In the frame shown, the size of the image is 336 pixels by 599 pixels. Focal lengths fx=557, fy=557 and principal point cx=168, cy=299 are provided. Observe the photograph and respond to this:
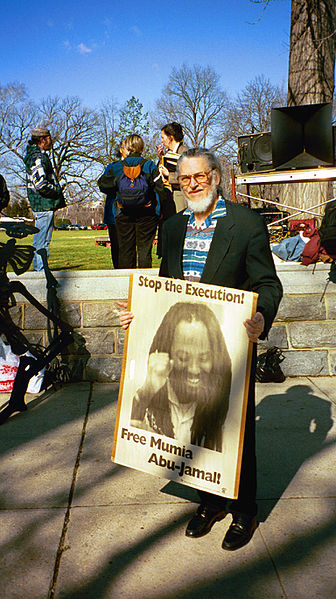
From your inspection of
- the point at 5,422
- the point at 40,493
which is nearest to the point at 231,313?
the point at 40,493

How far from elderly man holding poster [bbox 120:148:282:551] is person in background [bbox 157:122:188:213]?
3.68 m

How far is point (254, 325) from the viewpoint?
2486 mm

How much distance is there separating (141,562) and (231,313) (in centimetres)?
126

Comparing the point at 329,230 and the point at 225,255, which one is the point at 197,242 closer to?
the point at 225,255

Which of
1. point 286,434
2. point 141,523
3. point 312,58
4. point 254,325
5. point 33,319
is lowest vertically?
point 286,434

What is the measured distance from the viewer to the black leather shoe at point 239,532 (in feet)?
8.98

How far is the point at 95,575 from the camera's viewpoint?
2.56 m

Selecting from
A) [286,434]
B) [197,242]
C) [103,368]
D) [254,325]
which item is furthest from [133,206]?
[254,325]

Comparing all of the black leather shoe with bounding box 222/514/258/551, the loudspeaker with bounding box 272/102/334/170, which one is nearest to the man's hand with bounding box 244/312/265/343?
the black leather shoe with bounding box 222/514/258/551

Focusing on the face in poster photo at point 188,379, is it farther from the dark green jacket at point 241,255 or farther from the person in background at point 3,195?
the person in background at point 3,195

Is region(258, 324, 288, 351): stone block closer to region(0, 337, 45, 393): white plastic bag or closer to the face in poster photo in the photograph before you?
region(0, 337, 45, 393): white plastic bag

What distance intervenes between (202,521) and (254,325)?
3.70 ft

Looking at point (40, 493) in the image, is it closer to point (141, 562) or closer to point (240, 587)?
point (141, 562)

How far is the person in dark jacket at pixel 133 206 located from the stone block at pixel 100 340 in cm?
129
